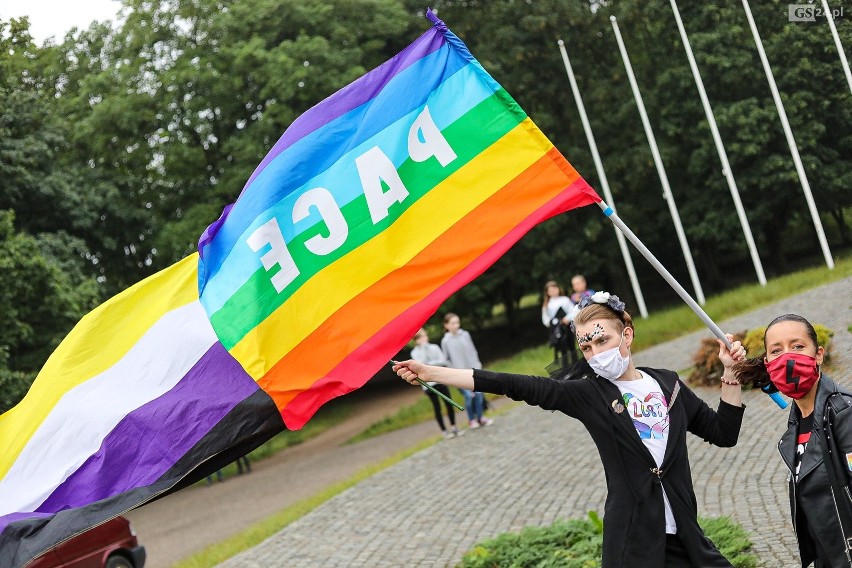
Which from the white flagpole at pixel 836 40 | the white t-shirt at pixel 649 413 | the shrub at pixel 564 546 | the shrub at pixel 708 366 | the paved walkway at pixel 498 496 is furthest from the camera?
the white flagpole at pixel 836 40

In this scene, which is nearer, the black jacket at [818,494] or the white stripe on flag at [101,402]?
the black jacket at [818,494]

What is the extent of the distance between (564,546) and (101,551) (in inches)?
256

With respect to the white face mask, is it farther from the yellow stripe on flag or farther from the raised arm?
the yellow stripe on flag

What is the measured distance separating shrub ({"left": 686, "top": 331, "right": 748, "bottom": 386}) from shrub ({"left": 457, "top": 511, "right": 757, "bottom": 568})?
21.4 feet

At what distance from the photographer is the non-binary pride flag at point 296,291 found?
568 centimetres

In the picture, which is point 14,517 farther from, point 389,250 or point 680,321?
point 680,321

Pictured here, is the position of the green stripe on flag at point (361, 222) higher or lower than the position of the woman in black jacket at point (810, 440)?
higher

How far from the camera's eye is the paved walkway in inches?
386

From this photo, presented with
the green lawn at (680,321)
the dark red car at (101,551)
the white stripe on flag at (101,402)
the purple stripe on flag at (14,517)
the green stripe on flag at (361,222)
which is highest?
the green stripe on flag at (361,222)

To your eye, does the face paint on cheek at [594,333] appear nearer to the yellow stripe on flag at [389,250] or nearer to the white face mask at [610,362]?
the white face mask at [610,362]

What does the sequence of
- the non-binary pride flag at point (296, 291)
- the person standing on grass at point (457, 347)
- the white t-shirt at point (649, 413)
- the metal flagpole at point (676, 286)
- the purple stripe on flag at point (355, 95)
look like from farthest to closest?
the person standing on grass at point (457, 347)
the purple stripe on flag at point (355, 95)
the non-binary pride flag at point (296, 291)
the metal flagpole at point (676, 286)
the white t-shirt at point (649, 413)

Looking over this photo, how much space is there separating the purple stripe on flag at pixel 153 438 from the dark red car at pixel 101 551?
6.77m

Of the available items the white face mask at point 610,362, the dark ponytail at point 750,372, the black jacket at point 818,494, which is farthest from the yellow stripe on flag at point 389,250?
the black jacket at point 818,494

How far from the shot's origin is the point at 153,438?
569cm
